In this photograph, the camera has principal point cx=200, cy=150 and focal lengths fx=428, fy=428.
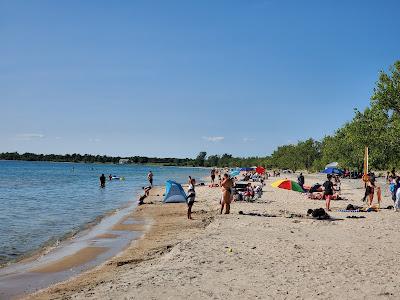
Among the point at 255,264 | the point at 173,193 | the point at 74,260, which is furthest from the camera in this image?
the point at 173,193

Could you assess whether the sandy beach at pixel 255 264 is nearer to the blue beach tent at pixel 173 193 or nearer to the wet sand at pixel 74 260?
the wet sand at pixel 74 260

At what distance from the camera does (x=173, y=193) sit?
1058 inches

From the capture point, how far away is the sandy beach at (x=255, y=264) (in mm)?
7977

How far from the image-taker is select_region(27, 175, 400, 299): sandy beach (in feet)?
26.2

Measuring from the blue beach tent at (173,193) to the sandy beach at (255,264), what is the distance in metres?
9.23

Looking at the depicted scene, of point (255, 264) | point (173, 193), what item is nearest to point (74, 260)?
point (255, 264)

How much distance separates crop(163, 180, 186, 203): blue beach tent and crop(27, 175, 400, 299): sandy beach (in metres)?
9.23

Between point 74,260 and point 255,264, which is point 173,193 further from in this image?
point 255,264

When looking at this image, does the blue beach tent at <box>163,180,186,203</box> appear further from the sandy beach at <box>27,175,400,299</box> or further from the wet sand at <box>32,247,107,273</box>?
the wet sand at <box>32,247,107,273</box>

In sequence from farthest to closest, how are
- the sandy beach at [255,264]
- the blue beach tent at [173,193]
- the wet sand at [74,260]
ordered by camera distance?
the blue beach tent at [173,193]
the wet sand at [74,260]
the sandy beach at [255,264]

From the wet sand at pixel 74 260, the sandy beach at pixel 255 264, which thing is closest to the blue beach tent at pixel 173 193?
the sandy beach at pixel 255 264

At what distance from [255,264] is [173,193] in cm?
1719

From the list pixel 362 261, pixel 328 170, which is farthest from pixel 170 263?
pixel 328 170

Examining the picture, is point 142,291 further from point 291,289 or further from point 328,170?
point 328,170
